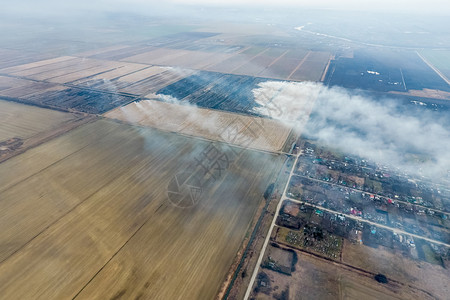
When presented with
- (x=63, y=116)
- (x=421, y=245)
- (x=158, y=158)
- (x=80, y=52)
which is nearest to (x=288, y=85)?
(x=158, y=158)

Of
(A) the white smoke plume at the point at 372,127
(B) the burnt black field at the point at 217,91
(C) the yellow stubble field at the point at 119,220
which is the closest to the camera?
(C) the yellow stubble field at the point at 119,220

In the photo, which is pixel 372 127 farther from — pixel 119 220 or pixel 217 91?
pixel 119 220

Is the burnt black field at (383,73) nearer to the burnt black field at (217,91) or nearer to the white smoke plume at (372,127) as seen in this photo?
the white smoke plume at (372,127)

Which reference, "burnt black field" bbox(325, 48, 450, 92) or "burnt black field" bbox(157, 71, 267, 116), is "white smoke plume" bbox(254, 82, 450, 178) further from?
"burnt black field" bbox(325, 48, 450, 92)

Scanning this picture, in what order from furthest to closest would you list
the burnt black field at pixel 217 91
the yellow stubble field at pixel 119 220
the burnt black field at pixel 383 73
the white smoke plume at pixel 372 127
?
1. the burnt black field at pixel 383 73
2. the burnt black field at pixel 217 91
3. the white smoke plume at pixel 372 127
4. the yellow stubble field at pixel 119 220

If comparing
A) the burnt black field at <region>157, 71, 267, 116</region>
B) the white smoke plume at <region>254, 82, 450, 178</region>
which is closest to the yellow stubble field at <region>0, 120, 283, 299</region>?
the white smoke plume at <region>254, 82, 450, 178</region>

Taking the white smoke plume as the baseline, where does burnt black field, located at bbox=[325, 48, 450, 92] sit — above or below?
above

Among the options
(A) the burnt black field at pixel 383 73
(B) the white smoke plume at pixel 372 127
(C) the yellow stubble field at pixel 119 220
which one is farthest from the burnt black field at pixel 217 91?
(A) the burnt black field at pixel 383 73

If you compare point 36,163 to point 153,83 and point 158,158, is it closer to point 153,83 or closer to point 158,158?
point 158,158

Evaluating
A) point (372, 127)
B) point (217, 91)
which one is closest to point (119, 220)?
point (217, 91)
